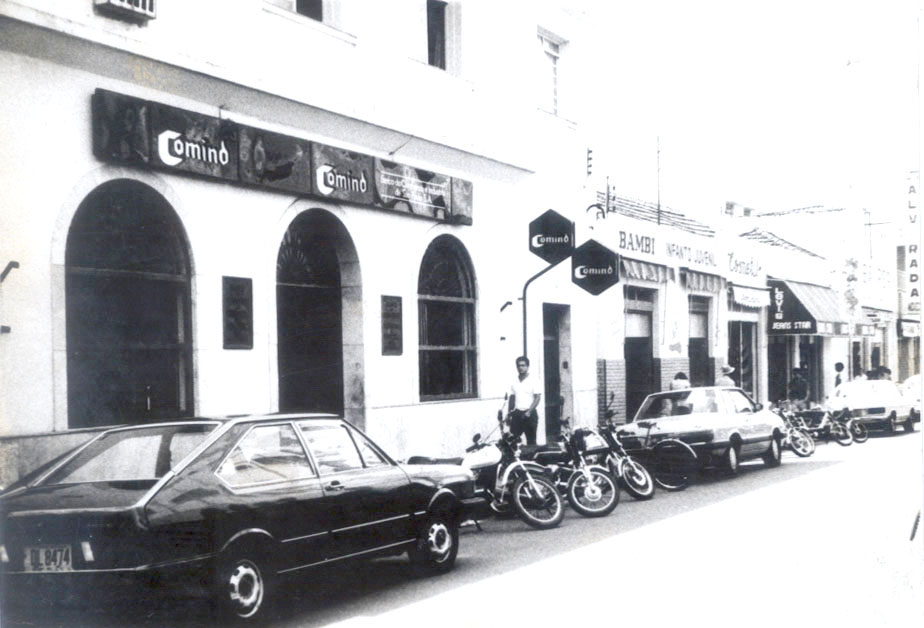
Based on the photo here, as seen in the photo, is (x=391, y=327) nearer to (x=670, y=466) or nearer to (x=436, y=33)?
(x=436, y=33)

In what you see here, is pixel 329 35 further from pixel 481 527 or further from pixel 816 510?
pixel 816 510

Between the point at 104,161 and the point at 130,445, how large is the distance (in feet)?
A: 7.54

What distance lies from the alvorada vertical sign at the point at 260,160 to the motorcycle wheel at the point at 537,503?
312cm

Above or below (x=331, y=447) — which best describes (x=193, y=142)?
above

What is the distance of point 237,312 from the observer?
8.74 meters

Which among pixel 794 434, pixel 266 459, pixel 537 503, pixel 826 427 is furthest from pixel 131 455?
pixel 794 434

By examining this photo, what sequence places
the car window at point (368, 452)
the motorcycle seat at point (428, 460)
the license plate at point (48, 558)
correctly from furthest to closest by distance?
the motorcycle seat at point (428, 460) → the car window at point (368, 452) → the license plate at point (48, 558)

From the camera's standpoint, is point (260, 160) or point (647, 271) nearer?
point (260, 160)

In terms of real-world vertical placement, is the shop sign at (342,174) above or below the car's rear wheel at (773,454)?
above

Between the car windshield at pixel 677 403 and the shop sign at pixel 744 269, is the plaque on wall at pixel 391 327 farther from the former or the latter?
the shop sign at pixel 744 269

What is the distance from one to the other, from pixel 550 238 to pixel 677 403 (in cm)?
269

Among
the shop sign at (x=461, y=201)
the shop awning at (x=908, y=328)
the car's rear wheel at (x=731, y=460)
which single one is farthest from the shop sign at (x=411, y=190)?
the shop awning at (x=908, y=328)

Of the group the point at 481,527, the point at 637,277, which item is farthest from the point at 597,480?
the point at 637,277

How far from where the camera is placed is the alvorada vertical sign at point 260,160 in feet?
23.4
